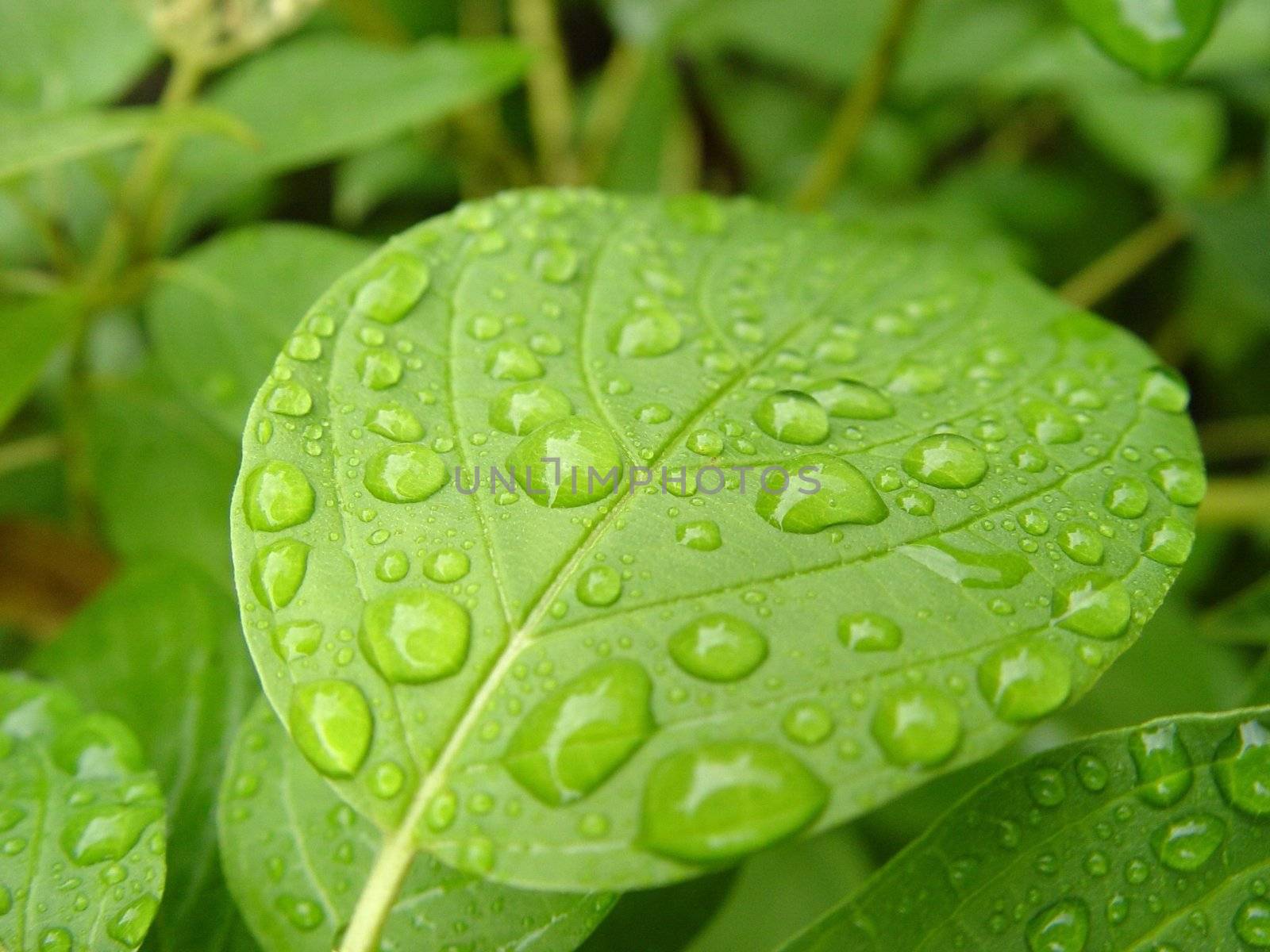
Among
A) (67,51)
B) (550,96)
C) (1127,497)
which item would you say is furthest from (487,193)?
(1127,497)

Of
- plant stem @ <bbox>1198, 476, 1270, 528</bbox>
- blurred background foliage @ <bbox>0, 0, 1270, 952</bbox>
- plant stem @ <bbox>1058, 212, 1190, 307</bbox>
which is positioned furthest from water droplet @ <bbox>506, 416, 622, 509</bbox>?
plant stem @ <bbox>1058, 212, 1190, 307</bbox>

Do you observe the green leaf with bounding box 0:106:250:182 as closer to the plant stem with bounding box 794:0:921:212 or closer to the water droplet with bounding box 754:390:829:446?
the water droplet with bounding box 754:390:829:446

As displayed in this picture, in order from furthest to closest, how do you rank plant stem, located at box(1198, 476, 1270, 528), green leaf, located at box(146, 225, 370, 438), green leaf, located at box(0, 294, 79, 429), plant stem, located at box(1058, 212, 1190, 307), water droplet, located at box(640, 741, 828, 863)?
plant stem, located at box(1058, 212, 1190, 307), plant stem, located at box(1198, 476, 1270, 528), green leaf, located at box(146, 225, 370, 438), green leaf, located at box(0, 294, 79, 429), water droplet, located at box(640, 741, 828, 863)

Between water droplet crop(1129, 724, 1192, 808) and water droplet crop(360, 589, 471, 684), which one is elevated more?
water droplet crop(360, 589, 471, 684)

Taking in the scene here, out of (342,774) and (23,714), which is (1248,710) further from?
(23,714)

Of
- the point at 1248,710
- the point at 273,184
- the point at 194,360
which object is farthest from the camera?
the point at 273,184

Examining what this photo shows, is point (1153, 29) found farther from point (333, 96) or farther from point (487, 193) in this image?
point (487, 193)

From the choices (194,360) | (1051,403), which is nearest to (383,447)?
(1051,403)

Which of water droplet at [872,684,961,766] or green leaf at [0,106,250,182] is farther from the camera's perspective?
green leaf at [0,106,250,182]
